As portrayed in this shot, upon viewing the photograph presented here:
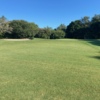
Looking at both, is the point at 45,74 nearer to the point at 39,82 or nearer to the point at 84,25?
the point at 39,82

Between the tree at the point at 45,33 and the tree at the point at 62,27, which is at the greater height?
the tree at the point at 62,27

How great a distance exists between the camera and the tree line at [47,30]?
55.8 m

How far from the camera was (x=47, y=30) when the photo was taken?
60.5 m

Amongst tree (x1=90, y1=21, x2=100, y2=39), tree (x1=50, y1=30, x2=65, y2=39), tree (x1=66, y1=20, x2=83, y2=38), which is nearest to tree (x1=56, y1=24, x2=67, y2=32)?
tree (x1=66, y1=20, x2=83, y2=38)

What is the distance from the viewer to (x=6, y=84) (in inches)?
207

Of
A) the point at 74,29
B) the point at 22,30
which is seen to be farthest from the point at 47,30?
the point at 74,29

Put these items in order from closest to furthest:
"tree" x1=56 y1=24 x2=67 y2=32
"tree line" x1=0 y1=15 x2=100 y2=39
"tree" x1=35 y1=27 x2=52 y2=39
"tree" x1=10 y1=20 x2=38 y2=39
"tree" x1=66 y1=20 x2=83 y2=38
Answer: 1. "tree line" x1=0 y1=15 x2=100 y2=39
2. "tree" x1=10 y1=20 x2=38 y2=39
3. "tree" x1=35 y1=27 x2=52 y2=39
4. "tree" x1=66 y1=20 x2=83 y2=38
5. "tree" x1=56 y1=24 x2=67 y2=32

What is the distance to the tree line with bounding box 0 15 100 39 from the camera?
183 ft

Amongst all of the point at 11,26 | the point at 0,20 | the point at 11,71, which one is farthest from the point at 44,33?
the point at 11,71

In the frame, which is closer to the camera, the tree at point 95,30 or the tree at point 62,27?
the tree at point 95,30

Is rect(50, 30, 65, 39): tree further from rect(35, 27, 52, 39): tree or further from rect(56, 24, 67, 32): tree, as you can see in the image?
rect(56, 24, 67, 32): tree

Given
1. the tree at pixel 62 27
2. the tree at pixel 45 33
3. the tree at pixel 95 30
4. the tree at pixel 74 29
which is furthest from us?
the tree at pixel 62 27

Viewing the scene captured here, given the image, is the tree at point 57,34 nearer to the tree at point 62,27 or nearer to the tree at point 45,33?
the tree at point 45,33

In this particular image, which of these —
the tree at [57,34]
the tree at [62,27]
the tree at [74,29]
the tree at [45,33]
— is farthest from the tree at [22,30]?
the tree at [62,27]
